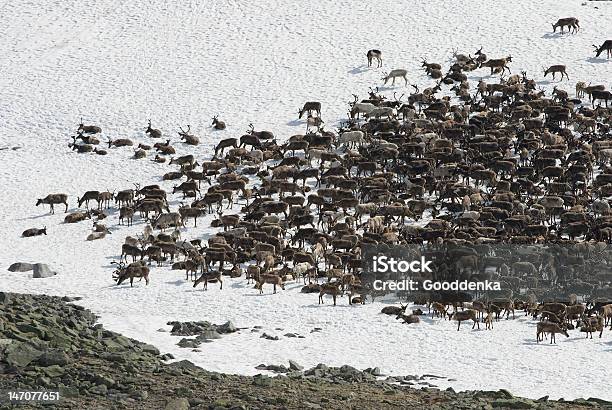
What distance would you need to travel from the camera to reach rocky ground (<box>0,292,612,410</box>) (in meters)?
18.4

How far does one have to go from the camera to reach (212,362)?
76.9 feet

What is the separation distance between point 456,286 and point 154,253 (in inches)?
382

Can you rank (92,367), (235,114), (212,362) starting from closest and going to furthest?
(92,367)
(212,362)
(235,114)

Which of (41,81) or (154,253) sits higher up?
(41,81)

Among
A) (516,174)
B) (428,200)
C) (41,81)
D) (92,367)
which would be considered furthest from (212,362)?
(41,81)

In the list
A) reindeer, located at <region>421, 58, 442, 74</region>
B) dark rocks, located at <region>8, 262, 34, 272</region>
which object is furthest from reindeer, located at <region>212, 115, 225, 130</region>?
dark rocks, located at <region>8, 262, 34, 272</region>

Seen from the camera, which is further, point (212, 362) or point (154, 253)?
point (154, 253)

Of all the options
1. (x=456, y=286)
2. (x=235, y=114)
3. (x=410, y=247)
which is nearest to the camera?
(x=456, y=286)

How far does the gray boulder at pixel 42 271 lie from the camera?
31.5 metres

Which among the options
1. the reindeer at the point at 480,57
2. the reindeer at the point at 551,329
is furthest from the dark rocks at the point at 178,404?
the reindeer at the point at 480,57

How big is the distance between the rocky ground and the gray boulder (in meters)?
7.75

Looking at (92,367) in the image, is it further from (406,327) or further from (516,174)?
(516,174)

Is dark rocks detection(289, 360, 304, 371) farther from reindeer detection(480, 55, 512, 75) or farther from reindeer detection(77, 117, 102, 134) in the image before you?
reindeer detection(480, 55, 512, 75)

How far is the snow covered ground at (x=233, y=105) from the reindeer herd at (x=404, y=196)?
80 centimetres
